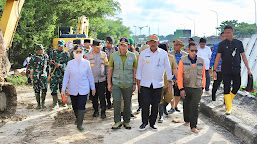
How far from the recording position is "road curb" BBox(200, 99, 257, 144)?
4998 millimetres

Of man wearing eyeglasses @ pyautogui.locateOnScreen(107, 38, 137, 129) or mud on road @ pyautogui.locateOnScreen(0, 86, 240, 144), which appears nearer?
mud on road @ pyautogui.locateOnScreen(0, 86, 240, 144)

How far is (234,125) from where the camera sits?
18.4 ft

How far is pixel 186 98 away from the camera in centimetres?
573

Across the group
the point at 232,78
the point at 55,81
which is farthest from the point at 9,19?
the point at 232,78

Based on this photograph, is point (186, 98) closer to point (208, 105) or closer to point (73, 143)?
point (208, 105)

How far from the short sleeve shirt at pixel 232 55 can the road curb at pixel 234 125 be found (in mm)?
1082

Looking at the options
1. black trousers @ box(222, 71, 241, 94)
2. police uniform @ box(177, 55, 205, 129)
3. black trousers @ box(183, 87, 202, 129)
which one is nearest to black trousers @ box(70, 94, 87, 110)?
police uniform @ box(177, 55, 205, 129)

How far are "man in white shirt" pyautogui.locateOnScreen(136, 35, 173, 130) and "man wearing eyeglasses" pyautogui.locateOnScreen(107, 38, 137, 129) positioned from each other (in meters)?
0.21

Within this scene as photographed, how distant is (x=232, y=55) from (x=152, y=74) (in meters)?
2.14

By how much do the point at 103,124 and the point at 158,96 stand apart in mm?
1438

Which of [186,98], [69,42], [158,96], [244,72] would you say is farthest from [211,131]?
[69,42]

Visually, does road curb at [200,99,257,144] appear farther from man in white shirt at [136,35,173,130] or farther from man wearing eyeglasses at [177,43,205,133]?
man in white shirt at [136,35,173,130]

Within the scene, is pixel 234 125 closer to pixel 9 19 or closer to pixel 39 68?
pixel 39 68

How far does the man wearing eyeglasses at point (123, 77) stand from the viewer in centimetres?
572
